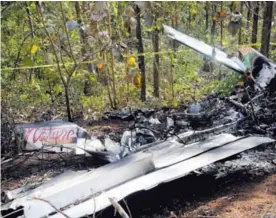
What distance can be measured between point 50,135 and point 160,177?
70.3 inches

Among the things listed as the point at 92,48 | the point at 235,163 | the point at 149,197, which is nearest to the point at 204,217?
the point at 149,197

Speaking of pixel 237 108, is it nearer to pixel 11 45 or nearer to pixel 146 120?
pixel 146 120

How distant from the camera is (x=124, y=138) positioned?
14.2 ft

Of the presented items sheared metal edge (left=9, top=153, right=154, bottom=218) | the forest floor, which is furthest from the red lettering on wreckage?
sheared metal edge (left=9, top=153, right=154, bottom=218)

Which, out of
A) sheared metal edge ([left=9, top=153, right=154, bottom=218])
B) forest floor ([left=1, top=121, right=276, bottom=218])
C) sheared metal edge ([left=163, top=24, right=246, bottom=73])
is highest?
Answer: sheared metal edge ([left=163, top=24, right=246, bottom=73])

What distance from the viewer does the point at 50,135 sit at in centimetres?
431

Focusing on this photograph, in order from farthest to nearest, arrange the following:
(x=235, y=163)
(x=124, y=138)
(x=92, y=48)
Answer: (x=92, y=48) → (x=124, y=138) → (x=235, y=163)

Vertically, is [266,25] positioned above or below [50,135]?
above

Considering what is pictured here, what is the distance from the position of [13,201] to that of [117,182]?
0.78 meters

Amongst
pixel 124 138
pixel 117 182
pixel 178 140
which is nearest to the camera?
pixel 117 182

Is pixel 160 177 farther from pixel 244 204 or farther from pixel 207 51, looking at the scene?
pixel 207 51

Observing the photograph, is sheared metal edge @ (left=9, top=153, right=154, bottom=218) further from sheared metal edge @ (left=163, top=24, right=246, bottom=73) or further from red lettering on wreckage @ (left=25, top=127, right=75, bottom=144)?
sheared metal edge @ (left=163, top=24, right=246, bottom=73)

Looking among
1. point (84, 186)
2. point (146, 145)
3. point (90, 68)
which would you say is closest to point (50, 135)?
point (146, 145)

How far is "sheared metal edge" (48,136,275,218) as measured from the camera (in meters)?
2.59
